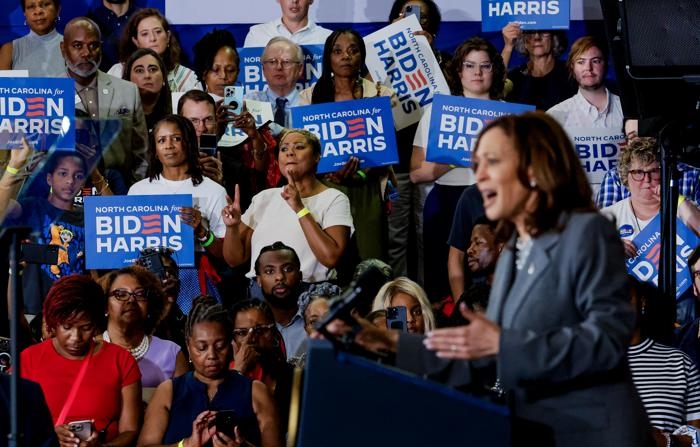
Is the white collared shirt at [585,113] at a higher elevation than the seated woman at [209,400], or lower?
higher

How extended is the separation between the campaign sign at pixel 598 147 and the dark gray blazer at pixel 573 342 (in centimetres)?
436

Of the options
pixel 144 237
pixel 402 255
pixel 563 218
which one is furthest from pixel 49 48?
pixel 563 218

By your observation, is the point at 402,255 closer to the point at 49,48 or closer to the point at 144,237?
the point at 144,237

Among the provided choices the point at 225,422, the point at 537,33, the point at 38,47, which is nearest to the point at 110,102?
the point at 38,47

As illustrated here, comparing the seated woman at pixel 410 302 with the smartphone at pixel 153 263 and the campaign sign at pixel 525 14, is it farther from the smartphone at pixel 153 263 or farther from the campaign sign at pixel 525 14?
the campaign sign at pixel 525 14

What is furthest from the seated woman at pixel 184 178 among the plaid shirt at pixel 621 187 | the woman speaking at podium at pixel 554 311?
the woman speaking at podium at pixel 554 311

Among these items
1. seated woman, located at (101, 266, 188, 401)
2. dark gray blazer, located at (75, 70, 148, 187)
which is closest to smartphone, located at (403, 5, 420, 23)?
dark gray blazer, located at (75, 70, 148, 187)

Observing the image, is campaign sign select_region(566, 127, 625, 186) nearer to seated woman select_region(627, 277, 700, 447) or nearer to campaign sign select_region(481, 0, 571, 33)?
campaign sign select_region(481, 0, 571, 33)

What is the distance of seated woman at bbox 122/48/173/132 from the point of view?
7.16m

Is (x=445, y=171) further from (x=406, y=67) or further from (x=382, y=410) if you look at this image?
(x=382, y=410)

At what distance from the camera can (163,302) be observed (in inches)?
222

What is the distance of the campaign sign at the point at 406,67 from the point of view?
7.31 m

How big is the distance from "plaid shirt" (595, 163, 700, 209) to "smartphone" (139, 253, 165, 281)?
2.17 metres

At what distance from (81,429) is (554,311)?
2.57 meters
